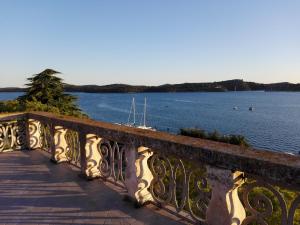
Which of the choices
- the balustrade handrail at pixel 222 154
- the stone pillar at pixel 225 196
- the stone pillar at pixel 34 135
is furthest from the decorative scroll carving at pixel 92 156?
the stone pillar at pixel 34 135

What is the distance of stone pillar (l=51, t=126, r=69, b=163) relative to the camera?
6106 mm

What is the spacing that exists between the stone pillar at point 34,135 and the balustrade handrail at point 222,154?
141 inches

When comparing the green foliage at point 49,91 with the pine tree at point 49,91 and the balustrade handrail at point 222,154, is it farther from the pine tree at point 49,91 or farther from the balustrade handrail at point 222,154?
the balustrade handrail at point 222,154

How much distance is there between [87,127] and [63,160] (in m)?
1.75

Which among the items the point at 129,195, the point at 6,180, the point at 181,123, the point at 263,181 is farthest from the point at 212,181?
the point at 181,123

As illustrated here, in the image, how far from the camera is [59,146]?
620 cm

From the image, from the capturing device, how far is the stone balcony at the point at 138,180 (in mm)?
2650

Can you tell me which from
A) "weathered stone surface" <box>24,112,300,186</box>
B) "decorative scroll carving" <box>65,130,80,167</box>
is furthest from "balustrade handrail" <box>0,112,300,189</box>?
"decorative scroll carving" <box>65,130,80,167</box>

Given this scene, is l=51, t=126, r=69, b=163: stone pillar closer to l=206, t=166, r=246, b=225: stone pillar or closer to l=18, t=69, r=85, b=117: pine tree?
l=206, t=166, r=246, b=225: stone pillar

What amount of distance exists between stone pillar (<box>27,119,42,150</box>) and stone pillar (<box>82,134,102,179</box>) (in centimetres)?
283

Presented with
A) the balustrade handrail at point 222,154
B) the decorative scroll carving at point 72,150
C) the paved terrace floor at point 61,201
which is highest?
the balustrade handrail at point 222,154

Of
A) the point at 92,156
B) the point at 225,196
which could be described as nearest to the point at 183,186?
the point at 225,196

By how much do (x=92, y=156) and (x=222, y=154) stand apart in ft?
9.47

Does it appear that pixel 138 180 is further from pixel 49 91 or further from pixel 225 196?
pixel 49 91
